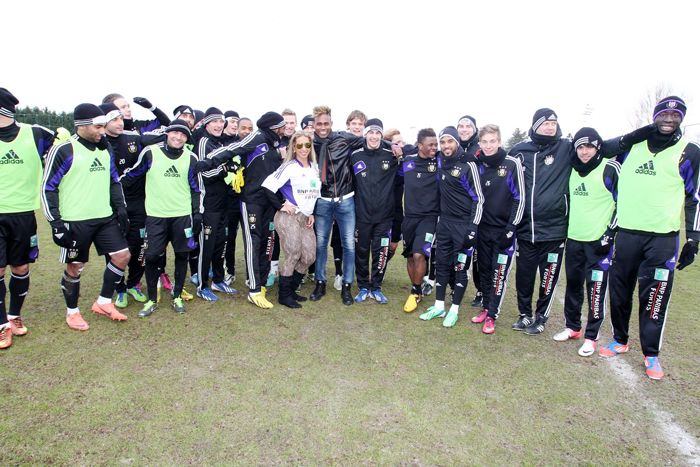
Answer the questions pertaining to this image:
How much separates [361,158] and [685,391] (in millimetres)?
4228

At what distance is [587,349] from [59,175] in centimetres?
586

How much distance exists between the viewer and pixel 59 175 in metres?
4.33

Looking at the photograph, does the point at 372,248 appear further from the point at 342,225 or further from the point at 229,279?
the point at 229,279

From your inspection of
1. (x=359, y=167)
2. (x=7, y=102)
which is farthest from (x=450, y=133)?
(x=7, y=102)

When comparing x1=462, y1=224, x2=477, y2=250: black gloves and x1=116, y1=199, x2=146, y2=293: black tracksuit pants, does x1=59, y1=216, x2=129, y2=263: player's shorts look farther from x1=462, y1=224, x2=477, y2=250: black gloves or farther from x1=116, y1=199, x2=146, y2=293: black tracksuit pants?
x1=462, y1=224, x2=477, y2=250: black gloves

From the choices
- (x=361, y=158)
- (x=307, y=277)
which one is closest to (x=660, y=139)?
(x=361, y=158)

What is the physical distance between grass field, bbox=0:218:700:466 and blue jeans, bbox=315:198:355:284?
2.81 feet

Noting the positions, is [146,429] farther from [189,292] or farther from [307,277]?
[307,277]

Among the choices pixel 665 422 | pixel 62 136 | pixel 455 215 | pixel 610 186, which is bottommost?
pixel 665 422

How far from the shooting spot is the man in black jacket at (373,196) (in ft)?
18.5

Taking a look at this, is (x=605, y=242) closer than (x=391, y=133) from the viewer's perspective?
Yes

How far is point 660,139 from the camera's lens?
403cm

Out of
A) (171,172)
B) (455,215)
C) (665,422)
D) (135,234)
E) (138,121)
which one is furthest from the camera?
(138,121)

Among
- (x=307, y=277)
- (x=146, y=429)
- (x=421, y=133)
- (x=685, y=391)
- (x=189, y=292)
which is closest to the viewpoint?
(x=146, y=429)
